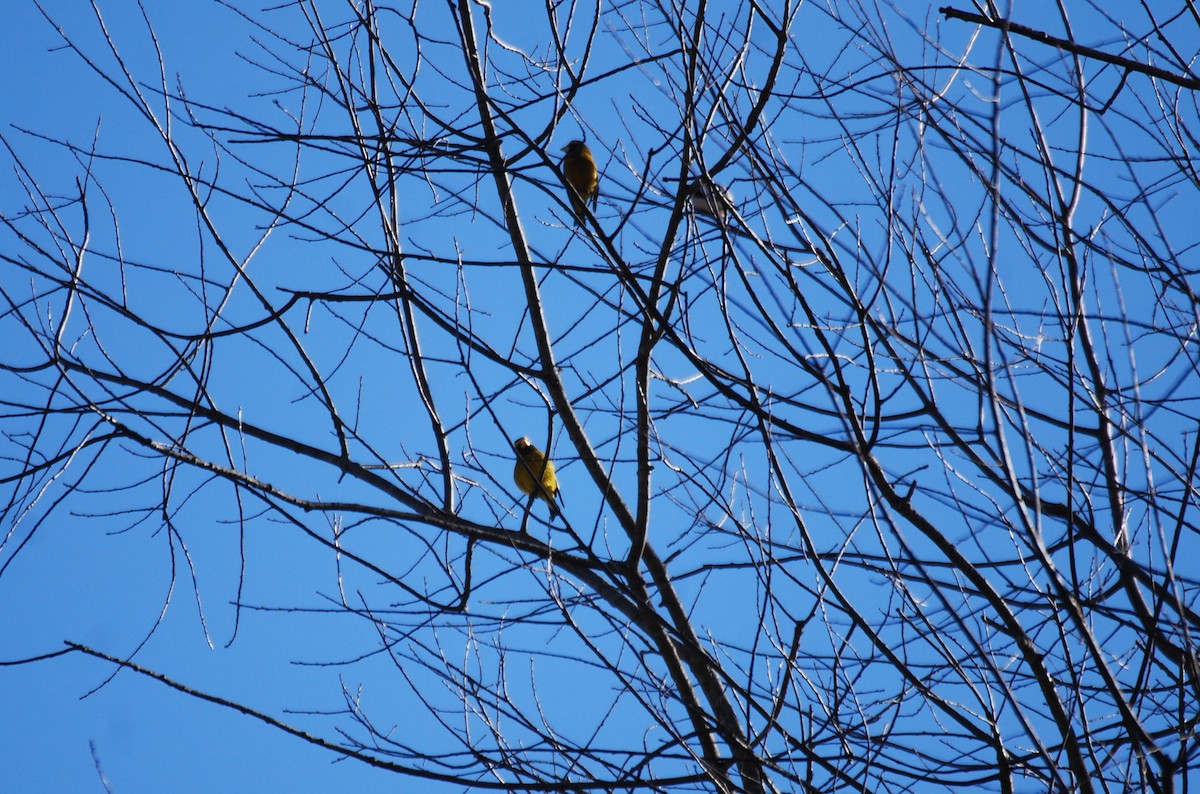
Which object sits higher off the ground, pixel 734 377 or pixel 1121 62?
pixel 1121 62

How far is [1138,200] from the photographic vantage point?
7.04 ft

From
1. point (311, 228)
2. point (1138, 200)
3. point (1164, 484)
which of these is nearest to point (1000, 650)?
point (1164, 484)

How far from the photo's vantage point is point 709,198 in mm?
1945

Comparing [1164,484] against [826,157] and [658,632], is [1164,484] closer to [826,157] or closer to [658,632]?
[826,157]

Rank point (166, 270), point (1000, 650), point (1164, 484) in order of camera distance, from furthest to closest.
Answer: point (166, 270) < point (1000, 650) < point (1164, 484)

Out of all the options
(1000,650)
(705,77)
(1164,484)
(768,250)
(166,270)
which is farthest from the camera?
(166,270)

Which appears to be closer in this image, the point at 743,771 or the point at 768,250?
A: the point at 768,250

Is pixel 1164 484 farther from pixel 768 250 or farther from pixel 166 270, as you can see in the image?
pixel 166 270

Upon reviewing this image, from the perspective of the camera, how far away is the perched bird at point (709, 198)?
75.8 inches

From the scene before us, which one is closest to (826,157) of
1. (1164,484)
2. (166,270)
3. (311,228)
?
(1164,484)

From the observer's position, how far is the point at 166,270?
2697 mm

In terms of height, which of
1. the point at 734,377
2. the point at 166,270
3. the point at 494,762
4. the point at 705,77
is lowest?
the point at 494,762

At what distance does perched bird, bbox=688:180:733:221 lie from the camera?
1.93m

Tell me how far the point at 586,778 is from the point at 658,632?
54 centimetres
